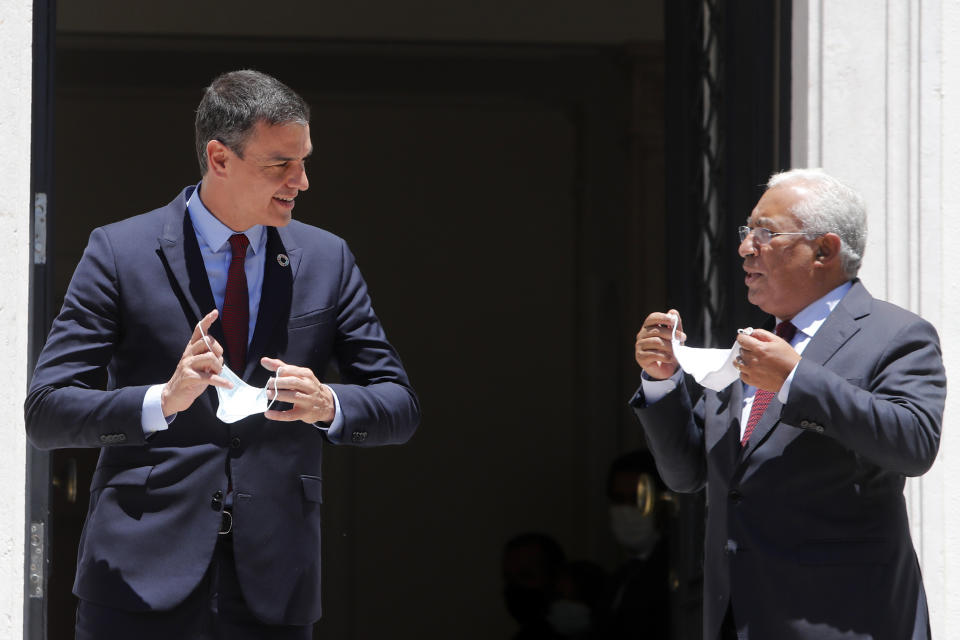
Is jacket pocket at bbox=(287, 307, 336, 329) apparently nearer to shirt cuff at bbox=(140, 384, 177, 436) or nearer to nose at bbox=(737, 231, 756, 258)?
shirt cuff at bbox=(140, 384, 177, 436)

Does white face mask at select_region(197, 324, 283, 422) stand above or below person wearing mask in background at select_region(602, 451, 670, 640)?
above

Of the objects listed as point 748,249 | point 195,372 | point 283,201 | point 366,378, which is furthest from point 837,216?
point 195,372

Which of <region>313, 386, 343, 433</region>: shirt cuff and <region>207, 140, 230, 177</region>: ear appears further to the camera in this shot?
<region>207, 140, 230, 177</region>: ear

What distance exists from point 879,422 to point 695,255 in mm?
2177

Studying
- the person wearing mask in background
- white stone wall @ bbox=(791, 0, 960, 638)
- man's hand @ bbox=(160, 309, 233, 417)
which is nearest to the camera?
man's hand @ bbox=(160, 309, 233, 417)

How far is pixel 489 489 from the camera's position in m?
11.2

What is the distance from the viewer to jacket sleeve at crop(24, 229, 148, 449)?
2789mm

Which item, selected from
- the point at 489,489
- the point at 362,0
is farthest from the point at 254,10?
the point at 489,489

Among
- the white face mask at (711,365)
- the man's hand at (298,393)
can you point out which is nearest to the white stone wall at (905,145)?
the white face mask at (711,365)

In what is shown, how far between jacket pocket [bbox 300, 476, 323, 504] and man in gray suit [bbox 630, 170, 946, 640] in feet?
2.41

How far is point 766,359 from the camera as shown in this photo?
2895mm

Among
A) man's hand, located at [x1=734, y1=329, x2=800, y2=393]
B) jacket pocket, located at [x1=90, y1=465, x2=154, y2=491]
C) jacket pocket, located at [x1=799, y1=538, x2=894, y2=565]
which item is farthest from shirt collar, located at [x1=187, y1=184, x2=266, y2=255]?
jacket pocket, located at [x1=799, y1=538, x2=894, y2=565]

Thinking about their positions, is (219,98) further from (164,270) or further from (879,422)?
(879,422)

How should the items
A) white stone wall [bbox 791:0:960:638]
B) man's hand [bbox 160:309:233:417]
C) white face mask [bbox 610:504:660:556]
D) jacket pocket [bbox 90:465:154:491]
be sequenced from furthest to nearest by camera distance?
1. white face mask [bbox 610:504:660:556]
2. white stone wall [bbox 791:0:960:638]
3. jacket pocket [bbox 90:465:154:491]
4. man's hand [bbox 160:309:233:417]
